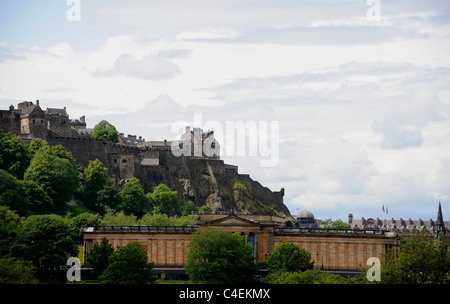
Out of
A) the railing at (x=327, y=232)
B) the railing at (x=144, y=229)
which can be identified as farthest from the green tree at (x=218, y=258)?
the railing at (x=327, y=232)

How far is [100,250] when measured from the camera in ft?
451

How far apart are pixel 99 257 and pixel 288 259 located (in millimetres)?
25086

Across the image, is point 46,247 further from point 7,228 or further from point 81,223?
point 81,223

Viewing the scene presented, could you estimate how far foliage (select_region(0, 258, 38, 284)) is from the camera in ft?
385

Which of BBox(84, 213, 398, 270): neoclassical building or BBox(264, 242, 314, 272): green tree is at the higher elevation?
BBox(84, 213, 398, 270): neoclassical building

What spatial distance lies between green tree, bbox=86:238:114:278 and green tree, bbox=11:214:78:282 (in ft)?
9.41

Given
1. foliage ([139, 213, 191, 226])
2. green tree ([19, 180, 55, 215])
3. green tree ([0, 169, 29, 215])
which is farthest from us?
green tree ([19, 180, 55, 215])

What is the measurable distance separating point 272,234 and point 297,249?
1179 centimetres

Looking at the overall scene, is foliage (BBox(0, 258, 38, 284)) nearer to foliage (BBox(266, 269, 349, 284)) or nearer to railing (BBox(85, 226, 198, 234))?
railing (BBox(85, 226, 198, 234))

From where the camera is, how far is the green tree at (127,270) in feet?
402

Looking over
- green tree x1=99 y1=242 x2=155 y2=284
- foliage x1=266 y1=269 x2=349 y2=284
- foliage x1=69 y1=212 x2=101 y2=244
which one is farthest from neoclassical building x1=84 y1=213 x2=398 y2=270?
green tree x1=99 y1=242 x2=155 y2=284
